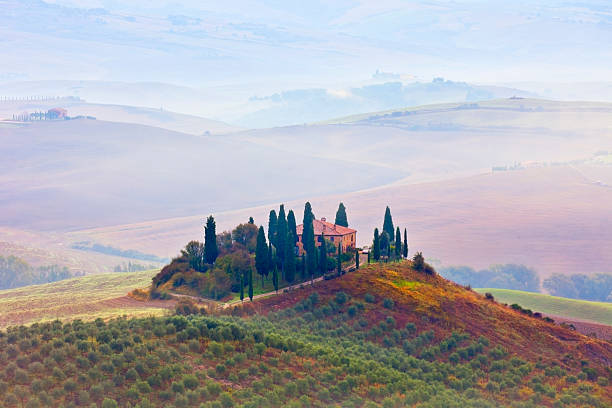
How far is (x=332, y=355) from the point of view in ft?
227

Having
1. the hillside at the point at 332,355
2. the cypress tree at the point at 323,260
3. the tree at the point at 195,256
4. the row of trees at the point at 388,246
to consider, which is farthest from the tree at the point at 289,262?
the row of trees at the point at 388,246

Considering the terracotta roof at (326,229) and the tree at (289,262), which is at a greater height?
the terracotta roof at (326,229)

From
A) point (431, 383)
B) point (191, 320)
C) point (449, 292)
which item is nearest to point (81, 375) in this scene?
point (191, 320)

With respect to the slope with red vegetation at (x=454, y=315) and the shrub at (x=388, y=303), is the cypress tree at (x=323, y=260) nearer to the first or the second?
the slope with red vegetation at (x=454, y=315)

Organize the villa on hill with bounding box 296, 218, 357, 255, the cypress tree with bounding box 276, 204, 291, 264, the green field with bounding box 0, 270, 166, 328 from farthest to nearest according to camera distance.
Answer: the villa on hill with bounding box 296, 218, 357, 255
the cypress tree with bounding box 276, 204, 291, 264
the green field with bounding box 0, 270, 166, 328

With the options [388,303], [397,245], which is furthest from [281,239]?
[388,303]

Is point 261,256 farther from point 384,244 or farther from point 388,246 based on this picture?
point 384,244

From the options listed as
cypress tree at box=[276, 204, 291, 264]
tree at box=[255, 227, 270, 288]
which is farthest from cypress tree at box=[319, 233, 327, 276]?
tree at box=[255, 227, 270, 288]

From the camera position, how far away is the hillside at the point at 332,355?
188 feet

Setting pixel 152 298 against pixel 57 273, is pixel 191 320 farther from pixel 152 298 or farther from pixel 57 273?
pixel 57 273

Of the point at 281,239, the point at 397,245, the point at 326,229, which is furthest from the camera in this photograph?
the point at 326,229

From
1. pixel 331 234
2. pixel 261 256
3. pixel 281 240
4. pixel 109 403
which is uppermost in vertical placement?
pixel 281 240

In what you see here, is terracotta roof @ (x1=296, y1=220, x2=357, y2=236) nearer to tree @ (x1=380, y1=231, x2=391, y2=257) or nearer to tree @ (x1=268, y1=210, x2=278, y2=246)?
tree @ (x1=268, y1=210, x2=278, y2=246)

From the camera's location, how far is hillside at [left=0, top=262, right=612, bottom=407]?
188 ft
